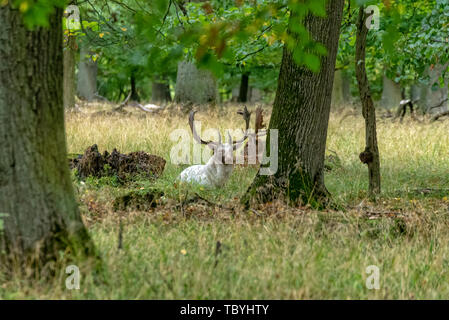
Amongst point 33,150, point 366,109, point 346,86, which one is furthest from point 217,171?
point 346,86

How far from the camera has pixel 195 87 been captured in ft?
58.6

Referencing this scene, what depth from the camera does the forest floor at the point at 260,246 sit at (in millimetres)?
3854

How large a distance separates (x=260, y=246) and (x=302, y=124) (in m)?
2.06

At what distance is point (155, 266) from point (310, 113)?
9.66ft

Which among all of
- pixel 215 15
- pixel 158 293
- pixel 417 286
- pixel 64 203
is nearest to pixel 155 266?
pixel 158 293

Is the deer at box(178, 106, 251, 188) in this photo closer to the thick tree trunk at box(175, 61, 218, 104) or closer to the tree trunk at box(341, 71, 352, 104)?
the thick tree trunk at box(175, 61, 218, 104)

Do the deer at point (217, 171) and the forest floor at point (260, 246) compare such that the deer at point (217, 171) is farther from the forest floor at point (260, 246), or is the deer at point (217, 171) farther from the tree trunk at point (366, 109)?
the tree trunk at point (366, 109)

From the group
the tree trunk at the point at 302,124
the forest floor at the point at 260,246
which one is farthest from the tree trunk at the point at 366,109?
the tree trunk at the point at 302,124

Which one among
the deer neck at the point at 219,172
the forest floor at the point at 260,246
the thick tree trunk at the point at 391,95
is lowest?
the forest floor at the point at 260,246

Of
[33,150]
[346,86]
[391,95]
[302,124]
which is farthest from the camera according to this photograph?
[346,86]

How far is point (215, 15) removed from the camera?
9.94 meters

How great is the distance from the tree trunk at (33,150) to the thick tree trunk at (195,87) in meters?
14.0

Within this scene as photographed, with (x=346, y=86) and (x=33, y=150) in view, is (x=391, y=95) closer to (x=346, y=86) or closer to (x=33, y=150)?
(x=346, y=86)
